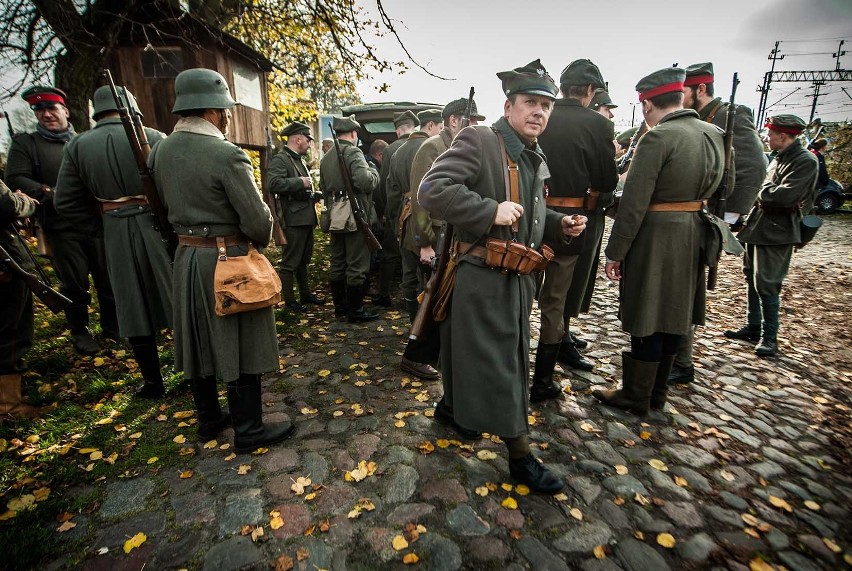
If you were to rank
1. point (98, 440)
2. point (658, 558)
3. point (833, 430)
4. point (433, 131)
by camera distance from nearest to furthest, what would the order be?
point (658, 558), point (98, 440), point (833, 430), point (433, 131)

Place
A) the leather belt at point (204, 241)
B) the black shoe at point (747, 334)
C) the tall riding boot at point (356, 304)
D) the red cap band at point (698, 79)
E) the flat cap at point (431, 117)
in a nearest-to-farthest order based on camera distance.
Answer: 1. the leather belt at point (204, 241)
2. the red cap band at point (698, 79)
3. the black shoe at point (747, 334)
4. the flat cap at point (431, 117)
5. the tall riding boot at point (356, 304)

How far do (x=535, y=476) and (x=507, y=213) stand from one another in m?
1.64

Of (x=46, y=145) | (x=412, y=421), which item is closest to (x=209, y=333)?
(x=412, y=421)

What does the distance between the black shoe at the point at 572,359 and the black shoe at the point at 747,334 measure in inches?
88.9

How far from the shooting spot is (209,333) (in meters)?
2.79

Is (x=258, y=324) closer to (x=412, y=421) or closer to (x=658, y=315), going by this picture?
(x=412, y=421)

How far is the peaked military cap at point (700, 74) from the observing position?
3.93m

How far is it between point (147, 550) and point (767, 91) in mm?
51303

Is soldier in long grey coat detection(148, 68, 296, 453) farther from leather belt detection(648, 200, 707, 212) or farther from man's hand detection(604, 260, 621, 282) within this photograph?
leather belt detection(648, 200, 707, 212)

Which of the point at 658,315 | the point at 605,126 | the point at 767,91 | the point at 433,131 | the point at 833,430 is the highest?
the point at 767,91

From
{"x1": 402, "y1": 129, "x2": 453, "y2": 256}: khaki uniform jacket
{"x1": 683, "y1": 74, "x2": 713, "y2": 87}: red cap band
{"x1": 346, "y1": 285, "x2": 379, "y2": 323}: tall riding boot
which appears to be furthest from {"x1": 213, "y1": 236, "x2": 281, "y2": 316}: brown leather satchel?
{"x1": 683, "y1": 74, "x2": 713, "y2": 87}: red cap band

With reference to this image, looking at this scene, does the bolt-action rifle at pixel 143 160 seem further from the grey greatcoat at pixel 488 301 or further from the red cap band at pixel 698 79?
the red cap band at pixel 698 79

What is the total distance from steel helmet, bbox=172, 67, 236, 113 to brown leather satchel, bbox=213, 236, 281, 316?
32.9 inches

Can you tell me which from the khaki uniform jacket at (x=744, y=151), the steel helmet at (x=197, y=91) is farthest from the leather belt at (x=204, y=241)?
the khaki uniform jacket at (x=744, y=151)
